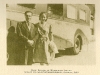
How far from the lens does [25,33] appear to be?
0.86 meters

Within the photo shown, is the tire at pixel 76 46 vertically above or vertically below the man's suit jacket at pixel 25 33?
below

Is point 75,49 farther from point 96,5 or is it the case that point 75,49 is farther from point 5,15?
point 5,15

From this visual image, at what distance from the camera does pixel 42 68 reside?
86 centimetres

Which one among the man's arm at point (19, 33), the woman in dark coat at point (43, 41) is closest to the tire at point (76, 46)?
the woman in dark coat at point (43, 41)

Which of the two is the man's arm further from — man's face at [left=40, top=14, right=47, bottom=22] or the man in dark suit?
man's face at [left=40, top=14, right=47, bottom=22]

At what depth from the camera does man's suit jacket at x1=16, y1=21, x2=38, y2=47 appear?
2.82ft

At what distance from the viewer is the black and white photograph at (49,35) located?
859mm

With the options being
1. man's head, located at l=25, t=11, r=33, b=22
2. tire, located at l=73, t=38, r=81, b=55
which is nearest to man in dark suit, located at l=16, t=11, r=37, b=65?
man's head, located at l=25, t=11, r=33, b=22

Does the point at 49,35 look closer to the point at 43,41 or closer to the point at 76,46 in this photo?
the point at 43,41

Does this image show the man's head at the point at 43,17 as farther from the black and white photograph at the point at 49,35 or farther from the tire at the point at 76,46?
the tire at the point at 76,46

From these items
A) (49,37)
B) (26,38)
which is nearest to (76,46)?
(49,37)

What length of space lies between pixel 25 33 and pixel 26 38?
26mm

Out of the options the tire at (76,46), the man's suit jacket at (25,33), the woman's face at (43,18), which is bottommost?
the tire at (76,46)

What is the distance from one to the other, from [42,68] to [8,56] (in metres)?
0.18
